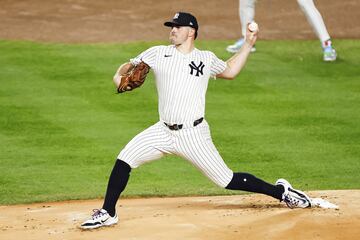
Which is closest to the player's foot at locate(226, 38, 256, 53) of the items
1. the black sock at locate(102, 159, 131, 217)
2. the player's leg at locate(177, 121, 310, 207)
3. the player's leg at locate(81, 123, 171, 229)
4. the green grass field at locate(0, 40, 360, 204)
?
the green grass field at locate(0, 40, 360, 204)

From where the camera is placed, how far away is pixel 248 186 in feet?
30.5

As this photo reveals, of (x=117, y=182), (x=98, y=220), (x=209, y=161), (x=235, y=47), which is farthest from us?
(x=235, y=47)

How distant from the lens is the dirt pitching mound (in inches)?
340

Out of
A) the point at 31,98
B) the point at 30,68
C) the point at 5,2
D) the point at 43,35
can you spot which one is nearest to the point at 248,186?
the point at 31,98

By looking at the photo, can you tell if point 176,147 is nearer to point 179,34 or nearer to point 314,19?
point 179,34

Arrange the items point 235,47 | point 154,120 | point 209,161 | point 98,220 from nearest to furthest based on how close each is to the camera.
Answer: point 98,220 < point 209,161 < point 154,120 < point 235,47

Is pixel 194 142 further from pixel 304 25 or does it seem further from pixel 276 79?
pixel 304 25

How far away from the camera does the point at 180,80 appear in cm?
902

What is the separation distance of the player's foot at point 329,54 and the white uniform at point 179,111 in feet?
22.6

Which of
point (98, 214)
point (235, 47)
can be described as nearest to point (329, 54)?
point (235, 47)

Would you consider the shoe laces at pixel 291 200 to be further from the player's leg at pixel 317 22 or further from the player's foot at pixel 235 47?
the player's foot at pixel 235 47

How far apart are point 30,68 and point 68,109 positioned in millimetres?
1884

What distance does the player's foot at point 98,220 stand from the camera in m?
8.89

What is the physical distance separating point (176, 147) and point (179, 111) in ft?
0.96
